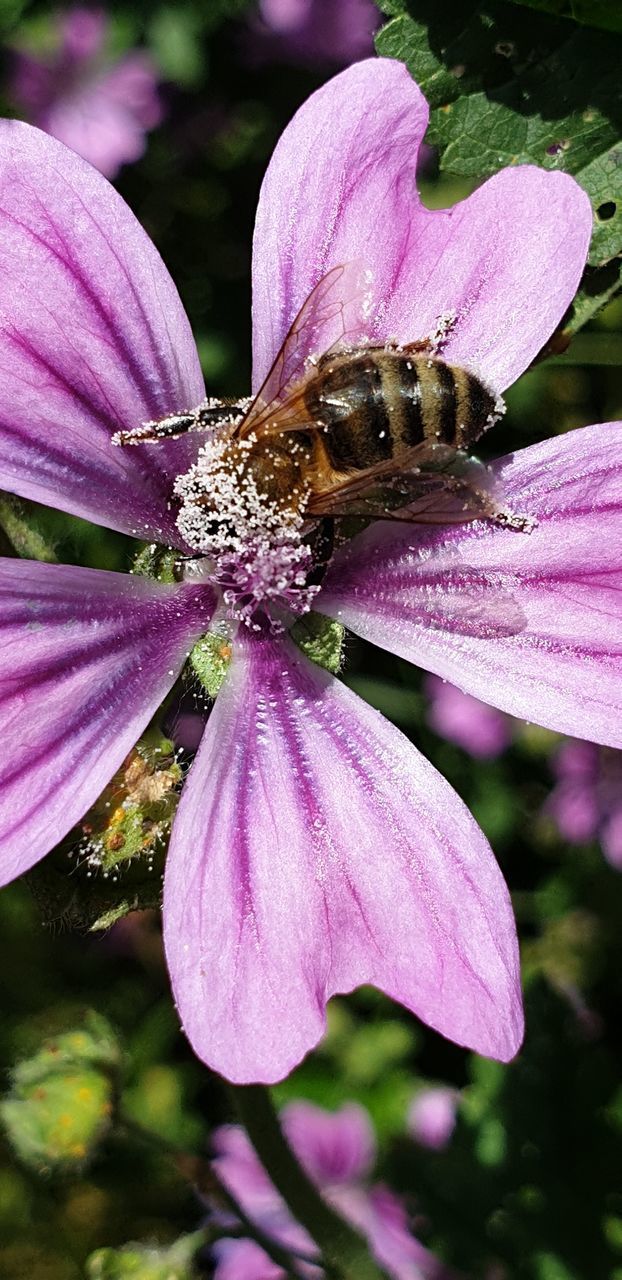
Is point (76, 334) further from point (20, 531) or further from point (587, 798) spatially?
point (587, 798)

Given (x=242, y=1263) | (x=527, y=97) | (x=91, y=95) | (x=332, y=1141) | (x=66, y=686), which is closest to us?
(x=66, y=686)

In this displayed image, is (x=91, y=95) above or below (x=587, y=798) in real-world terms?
above

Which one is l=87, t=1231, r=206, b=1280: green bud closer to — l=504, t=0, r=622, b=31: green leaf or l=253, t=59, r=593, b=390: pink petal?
l=253, t=59, r=593, b=390: pink petal

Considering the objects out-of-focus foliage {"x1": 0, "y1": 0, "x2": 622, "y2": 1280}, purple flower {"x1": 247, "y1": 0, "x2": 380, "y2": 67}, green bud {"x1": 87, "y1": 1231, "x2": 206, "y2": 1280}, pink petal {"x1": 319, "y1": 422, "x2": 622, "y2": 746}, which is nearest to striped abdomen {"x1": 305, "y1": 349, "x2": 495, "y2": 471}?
pink petal {"x1": 319, "y1": 422, "x2": 622, "y2": 746}

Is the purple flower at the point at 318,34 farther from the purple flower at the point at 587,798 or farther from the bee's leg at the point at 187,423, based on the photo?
the bee's leg at the point at 187,423

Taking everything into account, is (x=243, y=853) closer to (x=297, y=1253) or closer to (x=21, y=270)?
(x=21, y=270)

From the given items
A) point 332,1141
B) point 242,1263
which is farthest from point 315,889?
point 332,1141

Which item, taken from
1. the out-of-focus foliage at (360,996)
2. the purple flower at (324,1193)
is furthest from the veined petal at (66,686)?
the purple flower at (324,1193)
